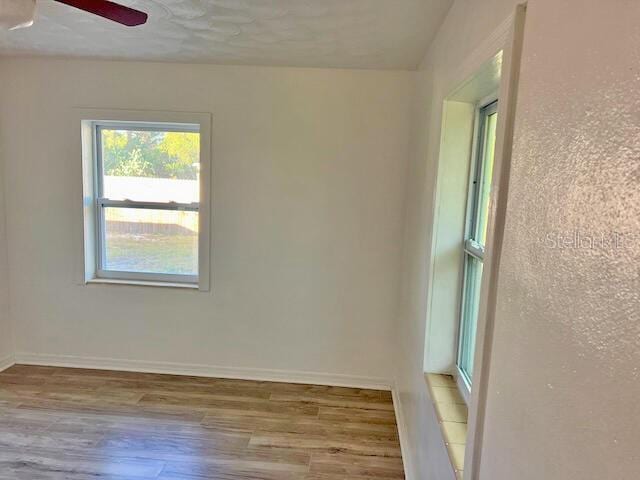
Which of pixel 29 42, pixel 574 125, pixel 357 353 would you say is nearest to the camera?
pixel 574 125

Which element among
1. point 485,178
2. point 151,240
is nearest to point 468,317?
point 485,178

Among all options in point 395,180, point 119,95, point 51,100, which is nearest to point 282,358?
point 395,180

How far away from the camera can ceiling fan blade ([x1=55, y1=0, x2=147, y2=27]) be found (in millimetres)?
1400

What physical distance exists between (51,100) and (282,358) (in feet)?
8.14

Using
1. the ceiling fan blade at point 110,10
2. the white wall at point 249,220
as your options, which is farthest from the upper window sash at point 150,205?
the ceiling fan blade at point 110,10

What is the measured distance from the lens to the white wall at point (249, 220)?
9.50 feet

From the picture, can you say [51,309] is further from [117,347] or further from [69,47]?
[69,47]

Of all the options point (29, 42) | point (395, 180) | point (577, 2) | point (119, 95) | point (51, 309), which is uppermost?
point (29, 42)

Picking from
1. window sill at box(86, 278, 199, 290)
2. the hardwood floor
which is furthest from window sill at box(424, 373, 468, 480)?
window sill at box(86, 278, 199, 290)

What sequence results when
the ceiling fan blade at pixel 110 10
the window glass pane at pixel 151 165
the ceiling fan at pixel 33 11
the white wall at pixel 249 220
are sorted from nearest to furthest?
the ceiling fan at pixel 33 11
the ceiling fan blade at pixel 110 10
the white wall at pixel 249 220
the window glass pane at pixel 151 165

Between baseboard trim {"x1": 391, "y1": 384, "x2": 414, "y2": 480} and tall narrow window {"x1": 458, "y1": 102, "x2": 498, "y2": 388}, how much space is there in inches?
29.2

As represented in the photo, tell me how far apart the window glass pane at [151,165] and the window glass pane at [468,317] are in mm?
2052

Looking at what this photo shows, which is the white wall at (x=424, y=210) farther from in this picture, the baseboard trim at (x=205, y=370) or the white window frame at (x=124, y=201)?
the white window frame at (x=124, y=201)

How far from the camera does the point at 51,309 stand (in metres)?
3.23
